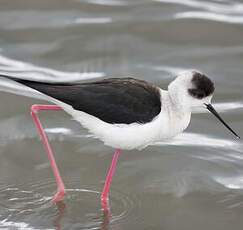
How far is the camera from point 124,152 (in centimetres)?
658

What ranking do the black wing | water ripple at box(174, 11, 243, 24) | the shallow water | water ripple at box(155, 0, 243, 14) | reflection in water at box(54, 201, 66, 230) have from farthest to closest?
water ripple at box(155, 0, 243, 14)
water ripple at box(174, 11, 243, 24)
the shallow water
reflection in water at box(54, 201, 66, 230)
the black wing

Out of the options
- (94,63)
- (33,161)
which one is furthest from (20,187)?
(94,63)

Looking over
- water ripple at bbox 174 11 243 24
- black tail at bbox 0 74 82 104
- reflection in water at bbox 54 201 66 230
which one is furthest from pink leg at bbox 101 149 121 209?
water ripple at bbox 174 11 243 24

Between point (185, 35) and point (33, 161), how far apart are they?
9.04ft

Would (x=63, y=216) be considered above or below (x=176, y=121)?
below

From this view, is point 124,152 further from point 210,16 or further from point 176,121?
point 210,16

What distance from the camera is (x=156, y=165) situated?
638 centimetres

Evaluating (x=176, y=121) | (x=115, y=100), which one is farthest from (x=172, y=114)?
(x=115, y=100)

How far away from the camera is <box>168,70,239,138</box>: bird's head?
5504 mm

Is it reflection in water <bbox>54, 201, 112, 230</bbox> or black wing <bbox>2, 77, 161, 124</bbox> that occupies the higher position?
black wing <bbox>2, 77, 161, 124</bbox>

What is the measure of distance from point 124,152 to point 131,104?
1.20 m

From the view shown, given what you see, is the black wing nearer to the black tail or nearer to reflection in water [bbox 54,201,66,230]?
the black tail

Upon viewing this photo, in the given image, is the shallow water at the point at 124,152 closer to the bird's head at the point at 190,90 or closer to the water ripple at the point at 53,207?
the water ripple at the point at 53,207

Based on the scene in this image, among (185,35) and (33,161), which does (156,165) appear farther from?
(185,35)
